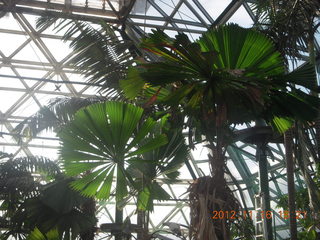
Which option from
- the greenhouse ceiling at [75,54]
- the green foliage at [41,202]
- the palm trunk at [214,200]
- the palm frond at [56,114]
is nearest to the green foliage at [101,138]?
the palm trunk at [214,200]

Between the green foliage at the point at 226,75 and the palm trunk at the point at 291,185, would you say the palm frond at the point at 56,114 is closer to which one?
the palm trunk at the point at 291,185

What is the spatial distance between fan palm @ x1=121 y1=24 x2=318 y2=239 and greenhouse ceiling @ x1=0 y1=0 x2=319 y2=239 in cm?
405

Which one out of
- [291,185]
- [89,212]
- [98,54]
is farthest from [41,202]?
[291,185]

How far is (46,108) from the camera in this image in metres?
8.18

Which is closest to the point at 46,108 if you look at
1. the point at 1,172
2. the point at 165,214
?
the point at 1,172

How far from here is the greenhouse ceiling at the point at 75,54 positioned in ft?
32.7

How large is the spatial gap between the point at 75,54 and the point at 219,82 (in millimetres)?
7838

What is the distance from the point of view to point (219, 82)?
334cm

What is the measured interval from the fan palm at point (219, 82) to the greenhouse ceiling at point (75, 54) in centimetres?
405

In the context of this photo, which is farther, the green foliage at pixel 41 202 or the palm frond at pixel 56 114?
the palm frond at pixel 56 114

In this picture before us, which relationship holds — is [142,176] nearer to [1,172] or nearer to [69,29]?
[69,29]

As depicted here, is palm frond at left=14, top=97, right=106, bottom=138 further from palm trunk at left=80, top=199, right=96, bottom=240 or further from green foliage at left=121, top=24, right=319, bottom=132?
green foliage at left=121, top=24, right=319, bottom=132

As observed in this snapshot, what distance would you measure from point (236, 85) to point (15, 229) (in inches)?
198

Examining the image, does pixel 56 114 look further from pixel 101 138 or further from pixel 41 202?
pixel 101 138
